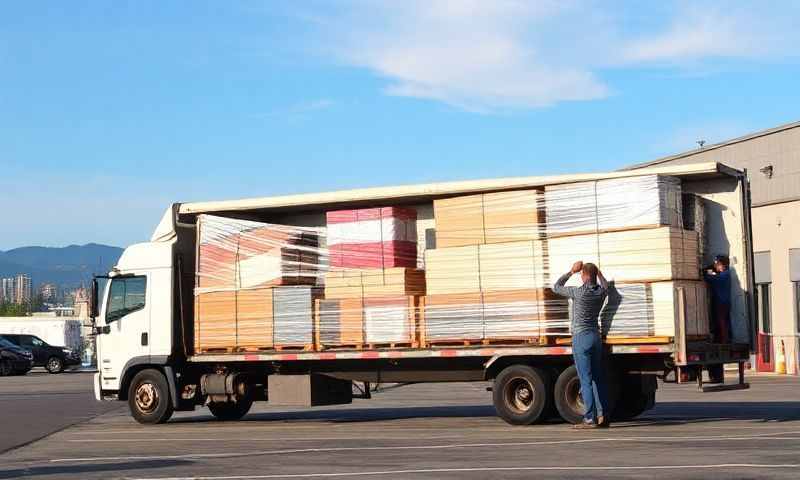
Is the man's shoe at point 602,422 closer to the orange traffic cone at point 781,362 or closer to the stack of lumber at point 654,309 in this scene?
the stack of lumber at point 654,309

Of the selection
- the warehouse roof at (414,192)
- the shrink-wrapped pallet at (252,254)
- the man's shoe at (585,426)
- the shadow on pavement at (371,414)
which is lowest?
the shadow on pavement at (371,414)

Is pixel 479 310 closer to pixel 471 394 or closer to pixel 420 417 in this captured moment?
pixel 420 417

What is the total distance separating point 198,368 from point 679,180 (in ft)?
27.1

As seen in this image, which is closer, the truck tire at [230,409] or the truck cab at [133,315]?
the truck cab at [133,315]

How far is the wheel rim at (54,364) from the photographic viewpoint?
5025 centimetres

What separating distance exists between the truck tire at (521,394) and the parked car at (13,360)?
34.2 metres

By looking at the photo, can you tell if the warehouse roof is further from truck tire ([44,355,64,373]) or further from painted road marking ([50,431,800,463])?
truck tire ([44,355,64,373])

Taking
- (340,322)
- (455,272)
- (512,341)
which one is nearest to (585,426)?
(512,341)

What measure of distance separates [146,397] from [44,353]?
3197 centimetres

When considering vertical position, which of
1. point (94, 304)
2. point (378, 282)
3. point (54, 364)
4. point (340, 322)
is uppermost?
point (378, 282)

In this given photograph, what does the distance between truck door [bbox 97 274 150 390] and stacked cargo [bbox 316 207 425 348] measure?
325cm

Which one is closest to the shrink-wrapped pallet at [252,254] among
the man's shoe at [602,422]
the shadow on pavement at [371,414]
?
the shadow on pavement at [371,414]

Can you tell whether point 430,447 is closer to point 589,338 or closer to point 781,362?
point 589,338

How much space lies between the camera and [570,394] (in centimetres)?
1675
